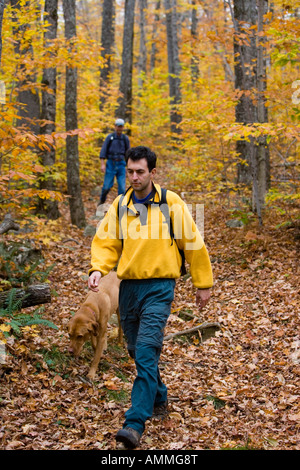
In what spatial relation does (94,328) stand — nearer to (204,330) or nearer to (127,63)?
(204,330)

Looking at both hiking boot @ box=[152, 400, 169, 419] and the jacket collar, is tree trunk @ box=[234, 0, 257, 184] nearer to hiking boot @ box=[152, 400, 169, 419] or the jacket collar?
the jacket collar

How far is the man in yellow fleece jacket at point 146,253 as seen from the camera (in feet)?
12.5

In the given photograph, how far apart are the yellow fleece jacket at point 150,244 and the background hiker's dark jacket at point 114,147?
23.5 ft

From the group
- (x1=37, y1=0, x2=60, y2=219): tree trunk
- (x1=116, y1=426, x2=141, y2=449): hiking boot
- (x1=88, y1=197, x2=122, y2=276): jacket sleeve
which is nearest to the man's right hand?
(x1=88, y1=197, x2=122, y2=276): jacket sleeve

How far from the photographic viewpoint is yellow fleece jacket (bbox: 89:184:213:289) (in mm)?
3840

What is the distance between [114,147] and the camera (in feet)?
36.2

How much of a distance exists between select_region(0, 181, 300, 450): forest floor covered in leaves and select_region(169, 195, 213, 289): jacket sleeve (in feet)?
5.02

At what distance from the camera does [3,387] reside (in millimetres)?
4152

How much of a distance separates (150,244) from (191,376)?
2.40 meters

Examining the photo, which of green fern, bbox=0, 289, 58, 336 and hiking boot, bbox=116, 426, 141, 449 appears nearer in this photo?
hiking boot, bbox=116, 426, 141, 449

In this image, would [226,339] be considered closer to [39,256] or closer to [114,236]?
[114,236]

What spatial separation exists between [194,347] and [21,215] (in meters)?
5.97
